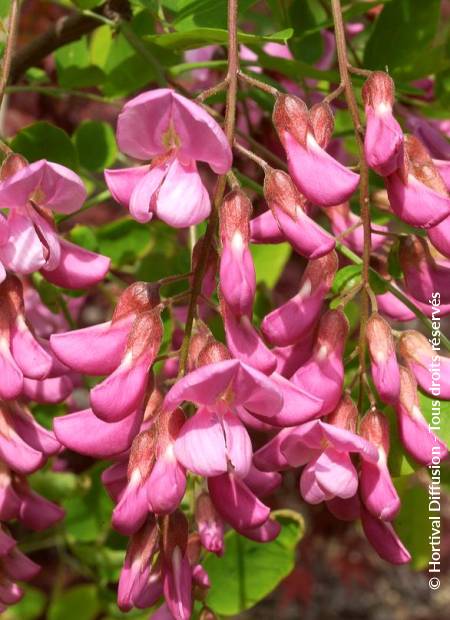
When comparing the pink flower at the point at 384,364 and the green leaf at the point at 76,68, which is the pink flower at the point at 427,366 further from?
the green leaf at the point at 76,68

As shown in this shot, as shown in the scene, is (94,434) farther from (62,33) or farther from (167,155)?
(62,33)

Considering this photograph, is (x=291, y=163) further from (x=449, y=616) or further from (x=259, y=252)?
(x=449, y=616)

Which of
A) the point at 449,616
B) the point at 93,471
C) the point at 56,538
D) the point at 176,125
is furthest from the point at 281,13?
the point at 449,616

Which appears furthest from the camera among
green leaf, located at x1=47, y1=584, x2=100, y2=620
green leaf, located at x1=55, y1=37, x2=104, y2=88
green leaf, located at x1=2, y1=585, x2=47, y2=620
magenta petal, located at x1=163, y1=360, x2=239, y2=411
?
green leaf, located at x1=2, y1=585, x2=47, y2=620

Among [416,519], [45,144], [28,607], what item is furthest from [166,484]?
[28,607]

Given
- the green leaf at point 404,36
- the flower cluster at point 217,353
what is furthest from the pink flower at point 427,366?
the green leaf at point 404,36

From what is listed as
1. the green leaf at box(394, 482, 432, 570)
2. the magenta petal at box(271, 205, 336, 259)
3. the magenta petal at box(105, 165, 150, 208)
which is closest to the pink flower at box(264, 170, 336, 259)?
the magenta petal at box(271, 205, 336, 259)

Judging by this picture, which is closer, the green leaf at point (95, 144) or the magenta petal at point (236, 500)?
the magenta petal at point (236, 500)

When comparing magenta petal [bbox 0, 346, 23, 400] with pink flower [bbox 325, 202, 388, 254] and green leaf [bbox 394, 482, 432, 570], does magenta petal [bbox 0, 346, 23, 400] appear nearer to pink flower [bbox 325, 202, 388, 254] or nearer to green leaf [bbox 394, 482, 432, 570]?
pink flower [bbox 325, 202, 388, 254]
